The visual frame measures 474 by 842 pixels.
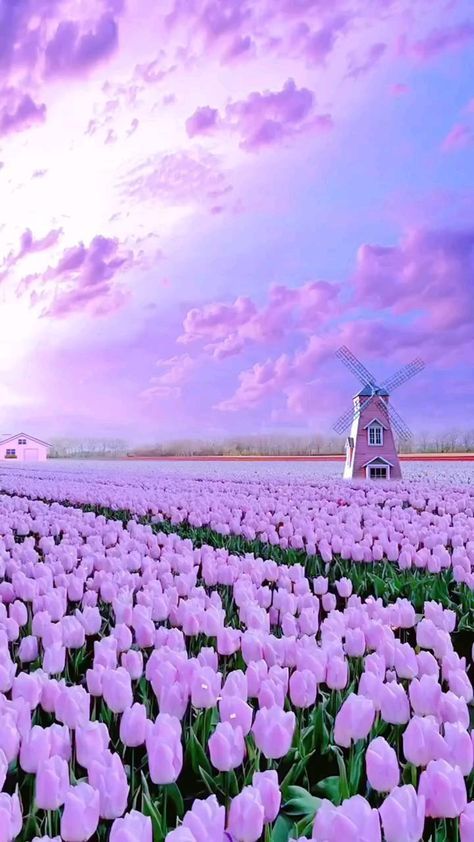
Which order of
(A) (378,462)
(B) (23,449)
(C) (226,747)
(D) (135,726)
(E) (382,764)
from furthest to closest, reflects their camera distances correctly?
(B) (23,449), (A) (378,462), (D) (135,726), (C) (226,747), (E) (382,764)

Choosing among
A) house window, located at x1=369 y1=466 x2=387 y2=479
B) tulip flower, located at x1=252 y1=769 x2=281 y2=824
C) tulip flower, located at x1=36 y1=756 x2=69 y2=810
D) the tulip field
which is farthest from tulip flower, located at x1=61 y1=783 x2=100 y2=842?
house window, located at x1=369 y1=466 x2=387 y2=479

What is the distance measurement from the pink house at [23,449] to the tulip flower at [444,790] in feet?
156

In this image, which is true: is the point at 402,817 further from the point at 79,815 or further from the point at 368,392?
the point at 368,392

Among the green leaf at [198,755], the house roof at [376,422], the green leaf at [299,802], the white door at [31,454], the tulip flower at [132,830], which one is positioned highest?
the house roof at [376,422]

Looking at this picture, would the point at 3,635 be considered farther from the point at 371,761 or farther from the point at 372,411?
the point at 372,411

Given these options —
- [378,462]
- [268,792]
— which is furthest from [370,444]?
[268,792]

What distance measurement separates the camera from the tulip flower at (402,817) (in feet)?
5.60

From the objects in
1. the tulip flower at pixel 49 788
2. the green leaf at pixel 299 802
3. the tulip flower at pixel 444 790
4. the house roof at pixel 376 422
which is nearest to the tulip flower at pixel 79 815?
the tulip flower at pixel 49 788

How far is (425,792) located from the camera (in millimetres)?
1919

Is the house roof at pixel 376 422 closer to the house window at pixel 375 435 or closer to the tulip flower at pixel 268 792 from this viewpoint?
the house window at pixel 375 435

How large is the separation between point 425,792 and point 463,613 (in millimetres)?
2954

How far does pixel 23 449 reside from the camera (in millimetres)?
48531

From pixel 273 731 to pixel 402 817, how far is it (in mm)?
551

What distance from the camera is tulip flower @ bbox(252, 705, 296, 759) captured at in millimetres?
2189
